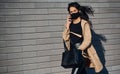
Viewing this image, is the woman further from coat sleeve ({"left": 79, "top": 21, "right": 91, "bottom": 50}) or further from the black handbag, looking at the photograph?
the black handbag

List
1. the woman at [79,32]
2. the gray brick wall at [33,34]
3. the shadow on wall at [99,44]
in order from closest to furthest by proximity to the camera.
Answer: the woman at [79,32] < the gray brick wall at [33,34] < the shadow on wall at [99,44]

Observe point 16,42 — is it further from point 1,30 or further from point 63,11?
point 63,11

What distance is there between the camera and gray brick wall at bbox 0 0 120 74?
6.51 meters

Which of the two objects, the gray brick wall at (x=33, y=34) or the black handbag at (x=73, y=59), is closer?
the black handbag at (x=73, y=59)

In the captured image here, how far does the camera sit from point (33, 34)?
268 inches

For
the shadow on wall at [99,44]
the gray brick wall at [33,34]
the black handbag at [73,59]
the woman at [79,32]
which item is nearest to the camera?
the black handbag at [73,59]

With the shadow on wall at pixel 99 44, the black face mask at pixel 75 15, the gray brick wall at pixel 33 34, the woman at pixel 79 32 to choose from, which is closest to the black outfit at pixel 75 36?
the woman at pixel 79 32

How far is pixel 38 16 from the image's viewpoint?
6.83m

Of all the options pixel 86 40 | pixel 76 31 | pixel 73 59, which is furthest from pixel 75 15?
pixel 73 59

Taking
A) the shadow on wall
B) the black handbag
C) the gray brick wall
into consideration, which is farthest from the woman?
the shadow on wall

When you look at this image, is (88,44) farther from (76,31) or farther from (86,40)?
(76,31)

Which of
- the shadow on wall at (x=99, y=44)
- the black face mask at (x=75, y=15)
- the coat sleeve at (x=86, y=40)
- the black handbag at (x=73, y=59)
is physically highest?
the black face mask at (x=75, y=15)

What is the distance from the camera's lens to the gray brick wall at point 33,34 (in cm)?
651

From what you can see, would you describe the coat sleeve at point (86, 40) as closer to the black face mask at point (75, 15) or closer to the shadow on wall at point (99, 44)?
the black face mask at point (75, 15)
